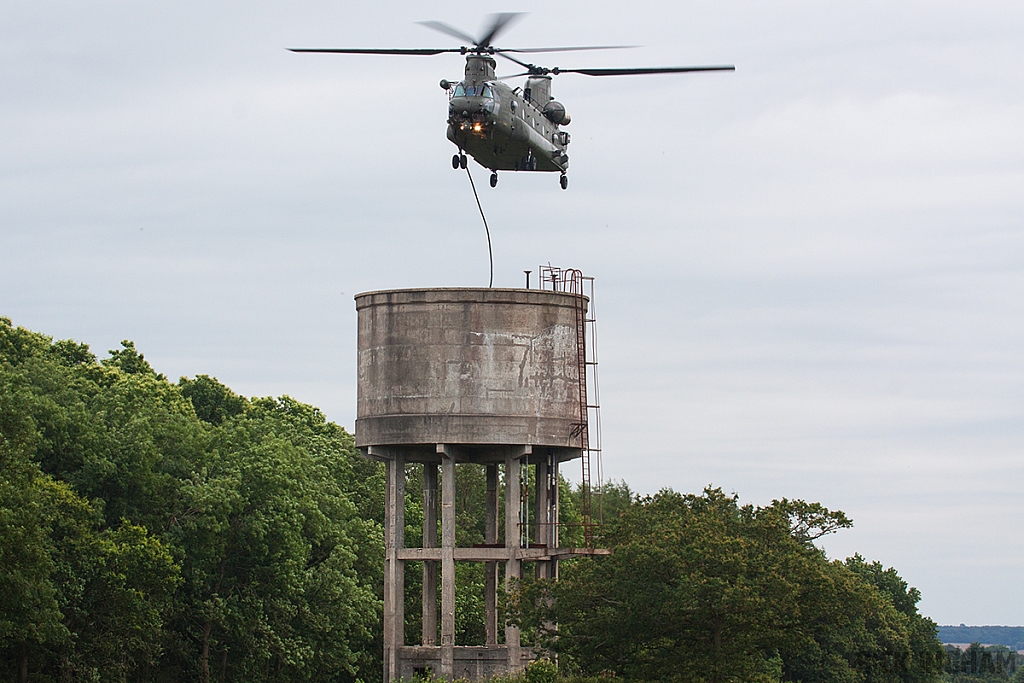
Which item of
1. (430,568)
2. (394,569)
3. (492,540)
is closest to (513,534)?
(492,540)

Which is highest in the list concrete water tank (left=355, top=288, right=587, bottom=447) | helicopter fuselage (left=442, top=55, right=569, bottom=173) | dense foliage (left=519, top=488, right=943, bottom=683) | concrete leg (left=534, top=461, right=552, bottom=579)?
helicopter fuselage (left=442, top=55, right=569, bottom=173)

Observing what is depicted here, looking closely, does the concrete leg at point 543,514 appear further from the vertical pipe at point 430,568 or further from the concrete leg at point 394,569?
the concrete leg at point 394,569

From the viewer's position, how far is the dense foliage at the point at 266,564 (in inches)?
1916

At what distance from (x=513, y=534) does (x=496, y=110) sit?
471 inches

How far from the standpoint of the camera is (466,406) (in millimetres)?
50531

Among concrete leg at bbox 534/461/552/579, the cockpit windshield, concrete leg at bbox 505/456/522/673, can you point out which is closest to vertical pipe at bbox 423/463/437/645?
concrete leg at bbox 505/456/522/673

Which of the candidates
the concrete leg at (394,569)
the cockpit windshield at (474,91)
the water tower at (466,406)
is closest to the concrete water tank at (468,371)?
the water tower at (466,406)

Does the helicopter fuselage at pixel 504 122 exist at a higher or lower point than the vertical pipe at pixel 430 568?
higher

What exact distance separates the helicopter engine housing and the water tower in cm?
633

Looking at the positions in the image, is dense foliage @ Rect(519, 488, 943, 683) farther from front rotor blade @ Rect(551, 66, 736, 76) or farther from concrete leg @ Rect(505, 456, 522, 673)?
front rotor blade @ Rect(551, 66, 736, 76)

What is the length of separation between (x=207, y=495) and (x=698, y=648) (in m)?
21.1

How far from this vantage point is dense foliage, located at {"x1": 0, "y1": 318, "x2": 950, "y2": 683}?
4866 cm

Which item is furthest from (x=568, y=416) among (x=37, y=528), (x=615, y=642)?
(x=37, y=528)

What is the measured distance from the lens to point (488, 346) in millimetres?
50938
